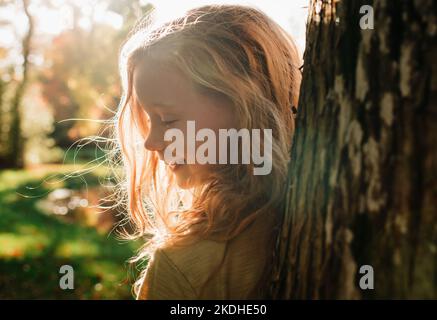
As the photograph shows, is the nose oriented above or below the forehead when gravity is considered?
below

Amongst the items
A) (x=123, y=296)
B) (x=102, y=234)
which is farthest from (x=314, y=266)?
(x=102, y=234)

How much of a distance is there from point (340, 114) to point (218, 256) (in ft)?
2.09

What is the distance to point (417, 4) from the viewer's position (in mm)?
1278

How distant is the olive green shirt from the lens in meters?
1.63

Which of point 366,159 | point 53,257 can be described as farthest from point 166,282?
point 53,257

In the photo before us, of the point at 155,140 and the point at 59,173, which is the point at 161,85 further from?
the point at 59,173

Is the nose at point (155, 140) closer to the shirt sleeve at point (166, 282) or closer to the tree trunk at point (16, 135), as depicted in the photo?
the shirt sleeve at point (166, 282)

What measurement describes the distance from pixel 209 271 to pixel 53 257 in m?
5.73

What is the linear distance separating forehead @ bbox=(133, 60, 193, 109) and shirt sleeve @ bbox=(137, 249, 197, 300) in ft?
2.22

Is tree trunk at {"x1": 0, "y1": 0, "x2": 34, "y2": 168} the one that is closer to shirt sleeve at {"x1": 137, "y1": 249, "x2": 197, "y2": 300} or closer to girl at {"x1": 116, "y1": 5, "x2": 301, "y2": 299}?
girl at {"x1": 116, "y1": 5, "x2": 301, "y2": 299}

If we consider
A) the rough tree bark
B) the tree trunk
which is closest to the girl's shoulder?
the rough tree bark

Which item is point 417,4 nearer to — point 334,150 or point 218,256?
point 334,150

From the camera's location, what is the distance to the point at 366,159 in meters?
1.37

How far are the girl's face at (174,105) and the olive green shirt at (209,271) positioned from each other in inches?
19.6
